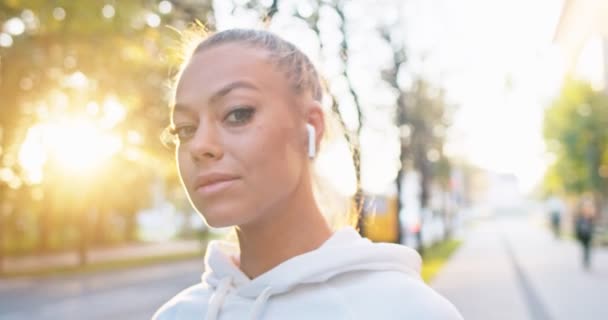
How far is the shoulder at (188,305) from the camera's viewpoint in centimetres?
177

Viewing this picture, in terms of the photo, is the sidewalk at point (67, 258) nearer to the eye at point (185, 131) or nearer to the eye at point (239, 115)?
the eye at point (185, 131)

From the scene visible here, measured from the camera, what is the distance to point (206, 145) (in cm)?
154

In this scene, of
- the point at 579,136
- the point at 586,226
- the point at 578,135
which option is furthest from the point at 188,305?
the point at 578,135

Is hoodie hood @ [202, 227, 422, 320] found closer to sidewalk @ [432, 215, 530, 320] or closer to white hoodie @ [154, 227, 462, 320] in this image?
white hoodie @ [154, 227, 462, 320]

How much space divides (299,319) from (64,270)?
23.4 m

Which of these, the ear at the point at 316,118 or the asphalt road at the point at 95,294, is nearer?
the ear at the point at 316,118

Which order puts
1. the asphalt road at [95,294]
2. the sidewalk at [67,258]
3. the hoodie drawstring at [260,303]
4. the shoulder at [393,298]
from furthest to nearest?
the sidewalk at [67,258]
the asphalt road at [95,294]
the hoodie drawstring at [260,303]
the shoulder at [393,298]

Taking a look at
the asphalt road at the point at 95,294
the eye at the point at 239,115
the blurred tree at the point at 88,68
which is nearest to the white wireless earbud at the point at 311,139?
the eye at the point at 239,115

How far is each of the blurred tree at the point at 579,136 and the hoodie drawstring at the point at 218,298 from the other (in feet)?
131

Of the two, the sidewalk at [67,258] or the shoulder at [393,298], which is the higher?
the shoulder at [393,298]

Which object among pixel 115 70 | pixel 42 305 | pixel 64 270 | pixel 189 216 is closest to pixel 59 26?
pixel 115 70

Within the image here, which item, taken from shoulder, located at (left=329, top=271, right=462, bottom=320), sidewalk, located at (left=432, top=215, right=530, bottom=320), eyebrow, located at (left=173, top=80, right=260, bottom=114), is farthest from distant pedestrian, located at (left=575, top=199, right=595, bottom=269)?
eyebrow, located at (left=173, top=80, right=260, bottom=114)

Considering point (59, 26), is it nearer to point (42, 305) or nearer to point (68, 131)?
point (42, 305)

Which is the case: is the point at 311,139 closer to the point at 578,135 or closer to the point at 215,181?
the point at 215,181
